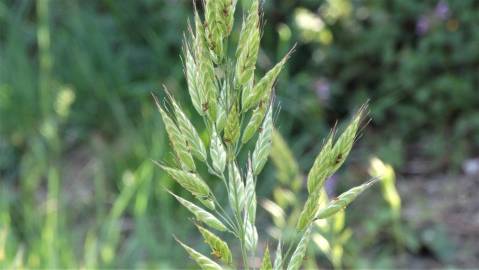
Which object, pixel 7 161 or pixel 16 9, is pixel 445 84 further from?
pixel 16 9

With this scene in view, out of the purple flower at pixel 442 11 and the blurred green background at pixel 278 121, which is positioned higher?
the purple flower at pixel 442 11

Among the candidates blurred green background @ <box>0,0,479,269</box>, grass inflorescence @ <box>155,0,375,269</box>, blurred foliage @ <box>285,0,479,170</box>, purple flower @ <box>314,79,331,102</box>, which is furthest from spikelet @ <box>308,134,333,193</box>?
purple flower @ <box>314,79,331,102</box>

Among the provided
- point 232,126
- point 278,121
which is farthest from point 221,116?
point 278,121

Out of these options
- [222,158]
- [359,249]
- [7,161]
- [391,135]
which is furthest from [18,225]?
[222,158]

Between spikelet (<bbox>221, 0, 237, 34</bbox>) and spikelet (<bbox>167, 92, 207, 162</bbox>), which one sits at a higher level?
spikelet (<bbox>221, 0, 237, 34</bbox>)

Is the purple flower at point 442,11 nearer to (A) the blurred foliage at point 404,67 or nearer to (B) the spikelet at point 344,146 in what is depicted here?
(A) the blurred foliage at point 404,67

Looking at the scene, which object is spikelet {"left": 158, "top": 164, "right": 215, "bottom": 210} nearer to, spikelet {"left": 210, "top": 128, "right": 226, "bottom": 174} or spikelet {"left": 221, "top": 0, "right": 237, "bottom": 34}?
spikelet {"left": 210, "top": 128, "right": 226, "bottom": 174}

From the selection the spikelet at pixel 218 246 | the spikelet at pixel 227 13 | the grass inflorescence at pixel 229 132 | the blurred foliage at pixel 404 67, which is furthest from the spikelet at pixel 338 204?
the blurred foliage at pixel 404 67
